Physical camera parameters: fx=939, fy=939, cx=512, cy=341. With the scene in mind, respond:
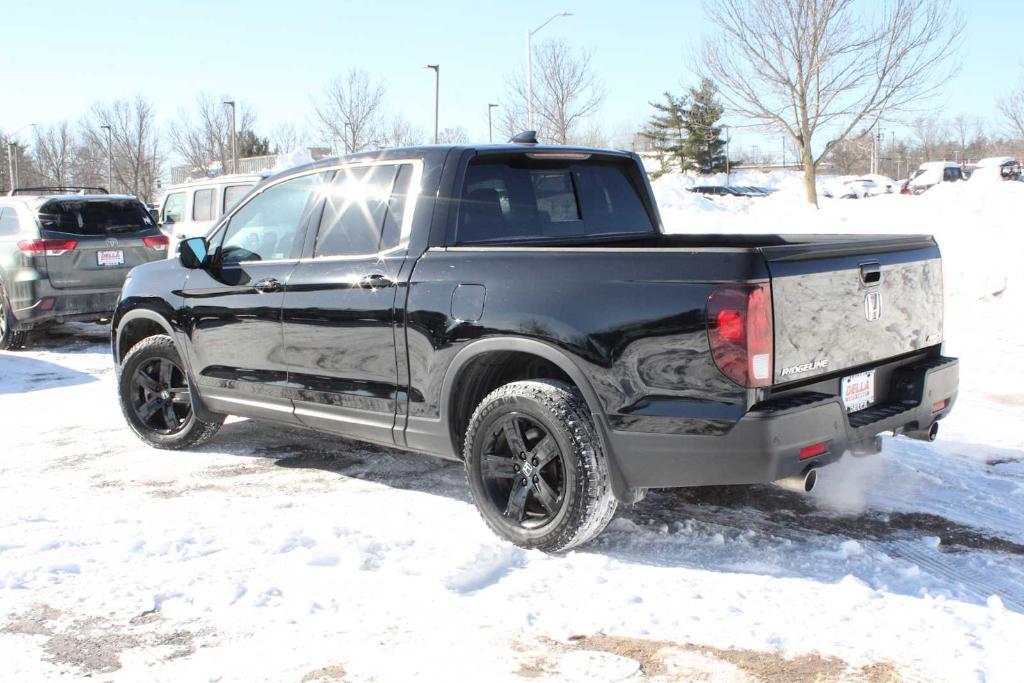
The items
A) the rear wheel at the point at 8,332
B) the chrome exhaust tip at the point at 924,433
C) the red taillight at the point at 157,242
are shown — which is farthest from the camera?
the red taillight at the point at 157,242

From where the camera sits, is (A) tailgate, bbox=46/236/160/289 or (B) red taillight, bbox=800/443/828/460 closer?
(B) red taillight, bbox=800/443/828/460

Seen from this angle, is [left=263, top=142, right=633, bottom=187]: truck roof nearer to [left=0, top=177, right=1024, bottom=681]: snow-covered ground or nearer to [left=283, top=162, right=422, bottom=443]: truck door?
[left=283, top=162, right=422, bottom=443]: truck door

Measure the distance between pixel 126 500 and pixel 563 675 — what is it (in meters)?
2.95

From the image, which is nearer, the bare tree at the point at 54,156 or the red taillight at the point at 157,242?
the red taillight at the point at 157,242

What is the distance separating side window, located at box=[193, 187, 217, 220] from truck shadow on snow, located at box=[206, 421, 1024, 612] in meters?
10.00

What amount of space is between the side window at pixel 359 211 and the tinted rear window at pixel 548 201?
15.3 inches

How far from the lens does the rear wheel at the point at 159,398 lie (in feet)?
19.8

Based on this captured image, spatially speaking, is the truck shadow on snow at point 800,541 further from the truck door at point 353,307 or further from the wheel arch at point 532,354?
the truck door at point 353,307

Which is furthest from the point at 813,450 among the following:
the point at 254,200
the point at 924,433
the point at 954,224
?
the point at 954,224

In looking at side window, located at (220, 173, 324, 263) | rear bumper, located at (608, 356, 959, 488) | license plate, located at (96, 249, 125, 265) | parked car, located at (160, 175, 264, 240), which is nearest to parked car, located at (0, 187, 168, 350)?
license plate, located at (96, 249, 125, 265)

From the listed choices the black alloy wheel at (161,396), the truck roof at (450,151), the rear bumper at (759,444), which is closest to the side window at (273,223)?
the truck roof at (450,151)

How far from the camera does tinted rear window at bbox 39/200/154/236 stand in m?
10.4

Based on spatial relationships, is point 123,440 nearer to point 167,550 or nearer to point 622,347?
point 167,550

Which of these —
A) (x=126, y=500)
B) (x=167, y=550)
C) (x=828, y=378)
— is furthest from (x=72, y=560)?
(x=828, y=378)
